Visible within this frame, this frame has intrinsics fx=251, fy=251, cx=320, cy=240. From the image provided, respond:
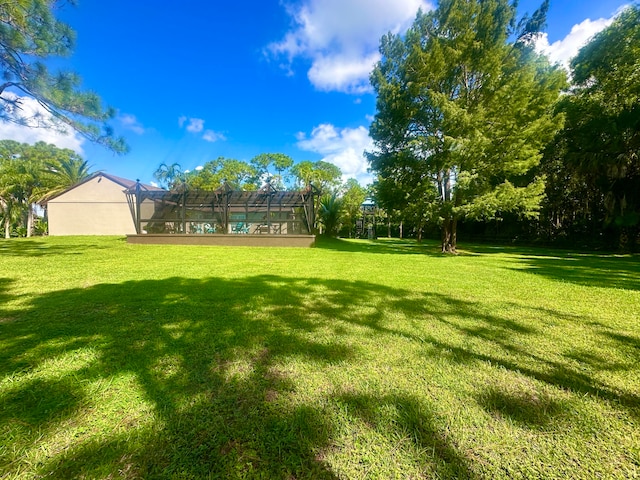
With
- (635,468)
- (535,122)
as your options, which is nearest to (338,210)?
(535,122)

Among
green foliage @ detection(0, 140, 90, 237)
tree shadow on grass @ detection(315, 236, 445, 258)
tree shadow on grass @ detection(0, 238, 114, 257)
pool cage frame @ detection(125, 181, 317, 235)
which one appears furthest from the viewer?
green foliage @ detection(0, 140, 90, 237)

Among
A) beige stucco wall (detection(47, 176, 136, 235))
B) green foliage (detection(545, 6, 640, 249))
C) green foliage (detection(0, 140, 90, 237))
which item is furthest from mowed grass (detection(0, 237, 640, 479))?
green foliage (detection(0, 140, 90, 237))

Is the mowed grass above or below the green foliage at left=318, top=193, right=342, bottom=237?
below

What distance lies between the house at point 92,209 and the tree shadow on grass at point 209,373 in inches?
810

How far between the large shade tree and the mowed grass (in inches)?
293

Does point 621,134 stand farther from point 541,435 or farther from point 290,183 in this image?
point 290,183

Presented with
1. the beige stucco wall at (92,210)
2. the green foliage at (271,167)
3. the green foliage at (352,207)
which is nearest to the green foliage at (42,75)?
the beige stucco wall at (92,210)

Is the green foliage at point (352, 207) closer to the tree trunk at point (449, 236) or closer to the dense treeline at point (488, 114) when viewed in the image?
the tree trunk at point (449, 236)

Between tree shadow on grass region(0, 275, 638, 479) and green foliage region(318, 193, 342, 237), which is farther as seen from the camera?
green foliage region(318, 193, 342, 237)

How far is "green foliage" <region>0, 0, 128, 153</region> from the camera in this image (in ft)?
18.6

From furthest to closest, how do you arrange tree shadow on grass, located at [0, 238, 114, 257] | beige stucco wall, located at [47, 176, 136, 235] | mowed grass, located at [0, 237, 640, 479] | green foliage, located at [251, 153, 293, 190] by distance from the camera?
green foliage, located at [251, 153, 293, 190]
beige stucco wall, located at [47, 176, 136, 235]
tree shadow on grass, located at [0, 238, 114, 257]
mowed grass, located at [0, 237, 640, 479]

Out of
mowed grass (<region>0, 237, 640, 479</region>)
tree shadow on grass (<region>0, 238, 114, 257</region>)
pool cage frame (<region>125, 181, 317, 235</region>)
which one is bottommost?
mowed grass (<region>0, 237, 640, 479</region>)

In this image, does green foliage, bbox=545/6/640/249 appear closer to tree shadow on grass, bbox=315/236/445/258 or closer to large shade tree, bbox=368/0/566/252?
large shade tree, bbox=368/0/566/252

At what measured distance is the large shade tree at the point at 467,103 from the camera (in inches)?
375
